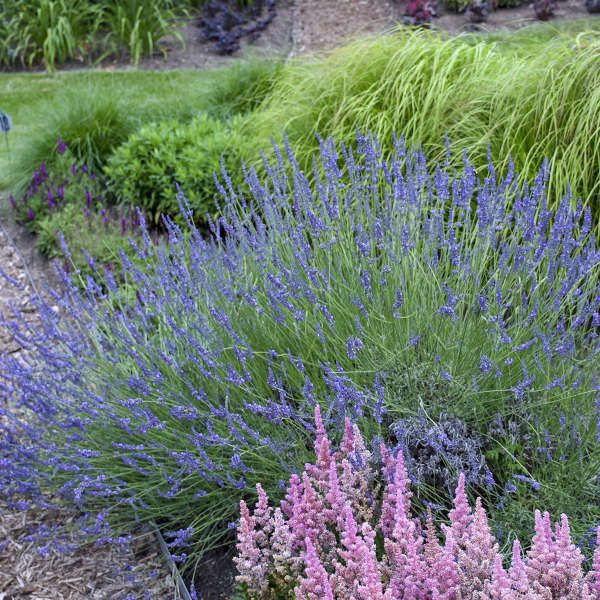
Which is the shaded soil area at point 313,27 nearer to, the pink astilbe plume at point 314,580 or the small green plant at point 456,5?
the small green plant at point 456,5

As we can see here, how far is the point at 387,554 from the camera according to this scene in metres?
2.21

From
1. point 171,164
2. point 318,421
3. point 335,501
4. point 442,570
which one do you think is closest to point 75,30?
point 171,164

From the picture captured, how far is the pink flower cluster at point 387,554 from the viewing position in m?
1.87

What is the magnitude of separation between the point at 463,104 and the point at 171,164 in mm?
1985

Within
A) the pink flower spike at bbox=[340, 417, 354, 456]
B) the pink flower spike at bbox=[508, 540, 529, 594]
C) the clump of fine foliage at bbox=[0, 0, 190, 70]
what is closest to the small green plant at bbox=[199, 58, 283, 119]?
the clump of fine foliage at bbox=[0, 0, 190, 70]

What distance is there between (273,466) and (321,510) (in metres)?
0.45

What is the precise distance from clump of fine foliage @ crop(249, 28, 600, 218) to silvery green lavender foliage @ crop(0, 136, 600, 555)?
3.37ft

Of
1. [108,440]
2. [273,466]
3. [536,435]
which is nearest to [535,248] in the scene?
[536,435]

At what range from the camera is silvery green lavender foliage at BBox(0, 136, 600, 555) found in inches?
105

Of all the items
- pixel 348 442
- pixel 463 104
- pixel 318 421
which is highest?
pixel 463 104

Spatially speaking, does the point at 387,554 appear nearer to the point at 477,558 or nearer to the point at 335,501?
the point at 335,501

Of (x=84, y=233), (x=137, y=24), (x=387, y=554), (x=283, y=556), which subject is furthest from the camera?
(x=137, y=24)

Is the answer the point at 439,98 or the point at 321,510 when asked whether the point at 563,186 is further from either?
the point at 321,510

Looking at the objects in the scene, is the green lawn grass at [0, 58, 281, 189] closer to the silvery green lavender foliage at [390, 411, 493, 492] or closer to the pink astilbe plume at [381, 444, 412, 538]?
the silvery green lavender foliage at [390, 411, 493, 492]
